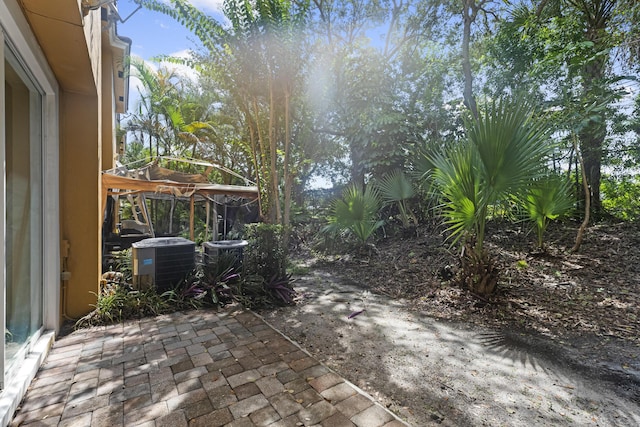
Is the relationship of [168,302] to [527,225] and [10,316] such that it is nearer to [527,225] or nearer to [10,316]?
[10,316]

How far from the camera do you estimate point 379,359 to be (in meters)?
2.58

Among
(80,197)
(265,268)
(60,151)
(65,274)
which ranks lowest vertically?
(265,268)

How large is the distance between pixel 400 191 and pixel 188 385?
6.19m

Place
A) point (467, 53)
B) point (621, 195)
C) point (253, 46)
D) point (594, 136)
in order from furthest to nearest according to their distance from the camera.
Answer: point (621, 195) → point (467, 53) → point (594, 136) → point (253, 46)

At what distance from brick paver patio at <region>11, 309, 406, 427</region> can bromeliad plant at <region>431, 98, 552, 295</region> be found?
262cm

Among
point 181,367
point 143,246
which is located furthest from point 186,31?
point 181,367

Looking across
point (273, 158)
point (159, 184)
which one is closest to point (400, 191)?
point (273, 158)

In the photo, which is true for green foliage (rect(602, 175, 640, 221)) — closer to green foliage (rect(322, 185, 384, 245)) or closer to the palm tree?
green foliage (rect(322, 185, 384, 245))

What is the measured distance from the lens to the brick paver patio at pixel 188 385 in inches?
70.6

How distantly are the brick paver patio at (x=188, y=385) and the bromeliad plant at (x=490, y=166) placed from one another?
2622 millimetres

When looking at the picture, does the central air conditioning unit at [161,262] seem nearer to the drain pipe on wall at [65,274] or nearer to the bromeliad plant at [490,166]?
the drain pipe on wall at [65,274]

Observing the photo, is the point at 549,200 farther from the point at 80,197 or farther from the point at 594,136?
the point at 80,197

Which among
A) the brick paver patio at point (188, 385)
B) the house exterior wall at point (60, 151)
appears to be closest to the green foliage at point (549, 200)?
the brick paver patio at point (188, 385)

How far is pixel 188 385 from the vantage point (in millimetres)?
2121
